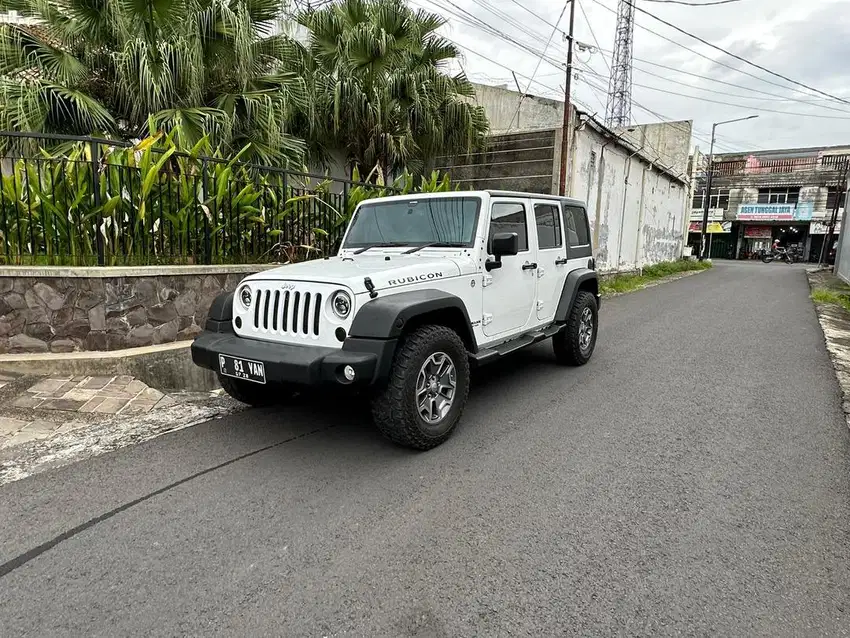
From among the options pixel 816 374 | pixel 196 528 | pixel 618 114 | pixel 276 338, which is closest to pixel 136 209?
pixel 276 338

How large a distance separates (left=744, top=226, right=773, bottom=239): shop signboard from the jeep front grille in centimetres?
4790

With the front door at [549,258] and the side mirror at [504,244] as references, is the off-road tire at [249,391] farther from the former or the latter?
the front door at [549,258]

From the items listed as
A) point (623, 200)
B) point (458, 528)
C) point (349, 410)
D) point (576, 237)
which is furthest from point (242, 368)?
point (623, 200)

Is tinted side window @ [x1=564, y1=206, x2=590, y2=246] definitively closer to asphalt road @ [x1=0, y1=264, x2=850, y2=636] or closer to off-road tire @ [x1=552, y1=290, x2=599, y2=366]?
off-road tire @ [x1=552, y1=290, x2=599, y2=366]

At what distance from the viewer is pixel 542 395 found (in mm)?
4895

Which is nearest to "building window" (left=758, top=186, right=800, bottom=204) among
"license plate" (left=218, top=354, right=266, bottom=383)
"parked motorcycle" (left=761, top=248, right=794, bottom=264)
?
"parked motorcycle" (left=761, top=248, right=794, bottom=264)

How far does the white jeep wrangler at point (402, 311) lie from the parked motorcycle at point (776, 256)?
4028 centimetres

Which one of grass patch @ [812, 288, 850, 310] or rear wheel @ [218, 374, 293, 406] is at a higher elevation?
rear wheel @ [218, 374, 293, 406]

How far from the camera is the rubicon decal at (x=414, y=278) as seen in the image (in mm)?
3554

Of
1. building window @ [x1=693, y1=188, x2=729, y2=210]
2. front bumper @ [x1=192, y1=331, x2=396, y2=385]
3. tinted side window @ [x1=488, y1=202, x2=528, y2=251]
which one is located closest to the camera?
front bumper @ [x1=192, y1=331, x2=396, y2=385]

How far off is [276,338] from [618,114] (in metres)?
38.7

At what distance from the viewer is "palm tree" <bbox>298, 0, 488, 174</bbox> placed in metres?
10.1

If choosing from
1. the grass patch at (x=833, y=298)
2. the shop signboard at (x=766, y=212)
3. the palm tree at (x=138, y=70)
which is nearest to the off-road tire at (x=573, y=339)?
the palm tree at (x=138, y=70)

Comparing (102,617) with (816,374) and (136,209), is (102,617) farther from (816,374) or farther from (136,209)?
(816,374)
